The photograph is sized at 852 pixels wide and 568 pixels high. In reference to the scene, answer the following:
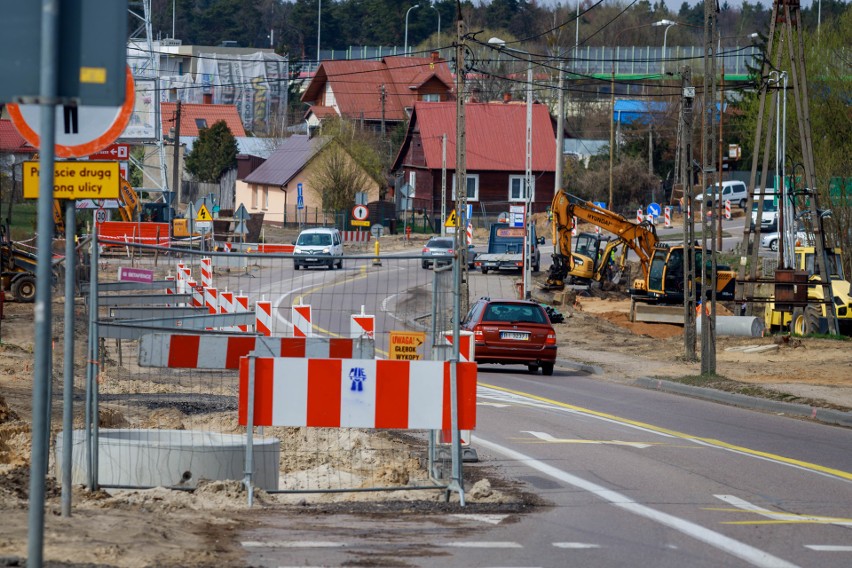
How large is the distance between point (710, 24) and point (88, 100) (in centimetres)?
1844

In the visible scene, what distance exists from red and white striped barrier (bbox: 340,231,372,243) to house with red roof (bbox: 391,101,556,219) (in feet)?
45.9

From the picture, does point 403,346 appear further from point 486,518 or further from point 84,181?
point 84,181

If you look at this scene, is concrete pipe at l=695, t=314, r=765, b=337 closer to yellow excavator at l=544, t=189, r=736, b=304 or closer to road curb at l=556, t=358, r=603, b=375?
yellow excavator at l=544, t=189, r=736, b=304

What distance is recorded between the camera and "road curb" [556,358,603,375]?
2629 centimetres

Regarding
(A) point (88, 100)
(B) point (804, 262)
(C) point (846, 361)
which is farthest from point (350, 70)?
(A) point (88, 100)

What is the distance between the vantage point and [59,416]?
1382 centimetres

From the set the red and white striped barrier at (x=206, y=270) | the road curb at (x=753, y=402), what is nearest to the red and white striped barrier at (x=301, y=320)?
the road curb at (x=753, y=402)

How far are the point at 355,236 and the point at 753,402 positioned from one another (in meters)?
50.8

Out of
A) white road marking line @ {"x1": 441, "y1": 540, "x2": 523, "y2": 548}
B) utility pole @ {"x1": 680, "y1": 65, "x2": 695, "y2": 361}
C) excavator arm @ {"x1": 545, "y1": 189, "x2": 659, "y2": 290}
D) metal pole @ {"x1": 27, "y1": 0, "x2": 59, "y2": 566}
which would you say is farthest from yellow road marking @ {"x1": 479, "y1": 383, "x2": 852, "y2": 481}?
excavator arm @ {"x1": 545, "y1": 189, "x2": 659, "y2": 290}

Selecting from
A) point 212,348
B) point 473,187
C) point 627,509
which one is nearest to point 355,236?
point 473,187

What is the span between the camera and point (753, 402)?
19.5 metres

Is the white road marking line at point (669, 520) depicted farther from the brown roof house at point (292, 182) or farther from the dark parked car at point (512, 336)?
the brown roof house at point (292, 182)

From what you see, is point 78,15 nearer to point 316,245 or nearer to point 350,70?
point 316,245

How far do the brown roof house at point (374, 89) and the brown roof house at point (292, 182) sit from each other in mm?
17941
